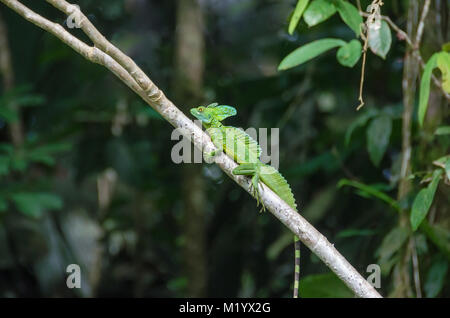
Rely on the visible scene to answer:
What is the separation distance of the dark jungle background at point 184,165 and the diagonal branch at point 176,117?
0.87 metres

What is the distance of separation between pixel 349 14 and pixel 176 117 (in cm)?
79

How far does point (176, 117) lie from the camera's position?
1.77 metres

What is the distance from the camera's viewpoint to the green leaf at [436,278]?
96.5 inches

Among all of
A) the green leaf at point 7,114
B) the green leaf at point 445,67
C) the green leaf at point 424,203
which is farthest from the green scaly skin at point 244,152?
the green leaf at point 7,114

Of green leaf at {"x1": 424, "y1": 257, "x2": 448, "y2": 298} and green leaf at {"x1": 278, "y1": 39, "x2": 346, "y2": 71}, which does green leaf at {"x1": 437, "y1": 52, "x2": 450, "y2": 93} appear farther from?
green leaf at {"x1": 424, "y1": 257, "x2": 448, "y2": 298}

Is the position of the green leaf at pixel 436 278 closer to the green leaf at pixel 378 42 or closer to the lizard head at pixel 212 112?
the green leaf at pixel 378 42

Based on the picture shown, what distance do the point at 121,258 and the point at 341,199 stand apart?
2.01 m

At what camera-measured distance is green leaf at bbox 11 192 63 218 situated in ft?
9.71

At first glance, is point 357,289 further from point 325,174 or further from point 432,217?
point 325,174

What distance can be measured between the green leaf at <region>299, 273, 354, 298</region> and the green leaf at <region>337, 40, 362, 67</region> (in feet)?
3.24

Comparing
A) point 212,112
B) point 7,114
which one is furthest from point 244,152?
point 7,114

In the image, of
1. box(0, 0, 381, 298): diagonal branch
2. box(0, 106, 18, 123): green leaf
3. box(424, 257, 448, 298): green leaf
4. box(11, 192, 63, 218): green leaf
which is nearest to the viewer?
box(0, 0, 381, 298): diagonal branch

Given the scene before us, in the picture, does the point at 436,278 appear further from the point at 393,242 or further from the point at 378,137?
the point at 378,137

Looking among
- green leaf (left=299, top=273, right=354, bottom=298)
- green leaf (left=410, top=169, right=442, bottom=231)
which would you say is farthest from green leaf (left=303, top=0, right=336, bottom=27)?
green leaf (left=299, top=273, right=354, bottom=298)
